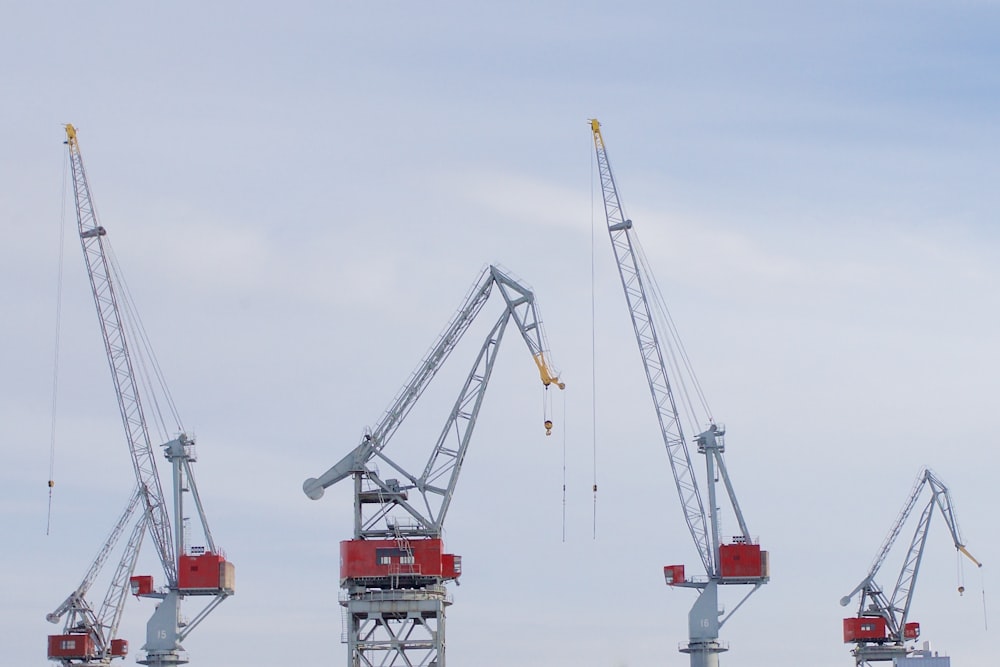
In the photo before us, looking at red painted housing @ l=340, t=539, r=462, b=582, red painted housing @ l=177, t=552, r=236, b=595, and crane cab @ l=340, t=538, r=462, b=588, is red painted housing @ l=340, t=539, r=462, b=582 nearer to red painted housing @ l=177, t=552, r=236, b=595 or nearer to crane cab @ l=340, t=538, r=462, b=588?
crane cab @ l=340, t=538, r=462, b=588

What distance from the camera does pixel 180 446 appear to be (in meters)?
192

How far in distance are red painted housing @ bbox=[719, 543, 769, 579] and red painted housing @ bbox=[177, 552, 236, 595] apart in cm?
5231

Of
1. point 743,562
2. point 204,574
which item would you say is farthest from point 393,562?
point 743,562

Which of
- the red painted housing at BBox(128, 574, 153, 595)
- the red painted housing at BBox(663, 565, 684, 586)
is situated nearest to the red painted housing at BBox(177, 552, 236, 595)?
the red painted housing at BBox(128, 574, 153, 595)

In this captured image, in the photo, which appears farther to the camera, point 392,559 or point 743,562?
point 743,562

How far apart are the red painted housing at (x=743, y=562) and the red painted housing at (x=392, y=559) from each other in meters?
36.5

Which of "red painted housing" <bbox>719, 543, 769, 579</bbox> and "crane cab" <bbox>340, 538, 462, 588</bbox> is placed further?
"red painted housing" <bbox>719, 543, 769, 579</bbox>

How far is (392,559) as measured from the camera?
16225 cm

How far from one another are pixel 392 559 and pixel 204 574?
32698 mm

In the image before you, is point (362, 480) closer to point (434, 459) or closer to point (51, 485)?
point (434, 459)

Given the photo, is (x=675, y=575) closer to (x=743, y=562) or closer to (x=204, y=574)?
(x=743, y=562)

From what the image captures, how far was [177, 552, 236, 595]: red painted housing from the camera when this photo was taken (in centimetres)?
18625

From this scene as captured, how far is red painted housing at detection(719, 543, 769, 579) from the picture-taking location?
7328 inches

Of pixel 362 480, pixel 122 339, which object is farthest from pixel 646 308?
pixel 122 339
